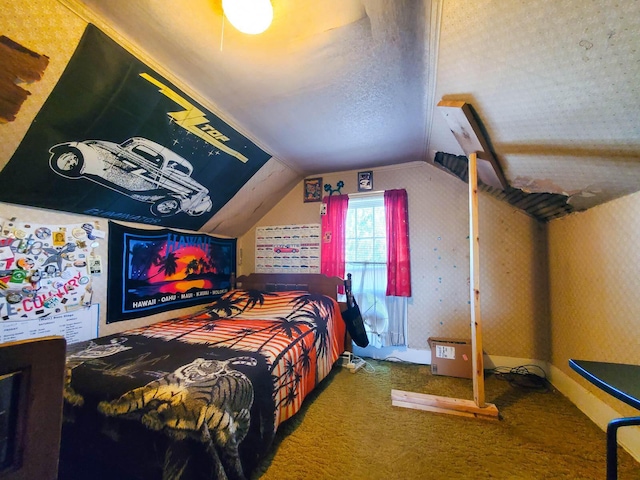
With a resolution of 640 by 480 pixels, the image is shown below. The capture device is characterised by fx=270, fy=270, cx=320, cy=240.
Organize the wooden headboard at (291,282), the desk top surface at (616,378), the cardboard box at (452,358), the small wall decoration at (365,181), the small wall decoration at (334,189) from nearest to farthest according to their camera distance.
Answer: the desk top surface at (616,378) → the cardboard box at (452,358) → the wooden headboard at (291,282) → the small wall decoration at (365,181) → the small wall decoration at (334,189)

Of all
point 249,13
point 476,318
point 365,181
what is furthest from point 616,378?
point 365,181

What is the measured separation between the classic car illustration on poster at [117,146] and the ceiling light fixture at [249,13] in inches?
28.4

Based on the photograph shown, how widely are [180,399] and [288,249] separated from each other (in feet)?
8.01

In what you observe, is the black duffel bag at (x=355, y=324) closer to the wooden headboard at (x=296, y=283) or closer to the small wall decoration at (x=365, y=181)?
the wooden headboard at (x=296, y=283)

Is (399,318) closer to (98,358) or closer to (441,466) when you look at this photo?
(441,466)

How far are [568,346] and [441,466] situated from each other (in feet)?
5.30

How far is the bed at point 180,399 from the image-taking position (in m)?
1.10

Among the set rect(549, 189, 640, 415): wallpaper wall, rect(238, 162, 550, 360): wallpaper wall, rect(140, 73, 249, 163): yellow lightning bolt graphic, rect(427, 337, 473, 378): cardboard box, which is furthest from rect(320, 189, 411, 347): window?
rect(140, 73, 249, 163): yellow lightning bolt graphic

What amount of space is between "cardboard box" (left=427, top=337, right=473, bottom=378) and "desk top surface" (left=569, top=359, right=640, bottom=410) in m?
1.66

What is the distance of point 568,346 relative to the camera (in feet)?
7.28

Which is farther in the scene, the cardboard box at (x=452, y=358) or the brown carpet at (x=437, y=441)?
the cardboard box at (x=452, y=358)

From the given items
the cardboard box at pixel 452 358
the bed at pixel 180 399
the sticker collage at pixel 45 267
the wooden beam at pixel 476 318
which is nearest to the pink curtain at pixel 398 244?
the cardboard box at pixel 452 358

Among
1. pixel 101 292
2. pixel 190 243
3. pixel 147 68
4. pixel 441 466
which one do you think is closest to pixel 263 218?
pixel 190 243

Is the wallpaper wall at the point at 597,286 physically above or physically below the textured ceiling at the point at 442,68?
below
